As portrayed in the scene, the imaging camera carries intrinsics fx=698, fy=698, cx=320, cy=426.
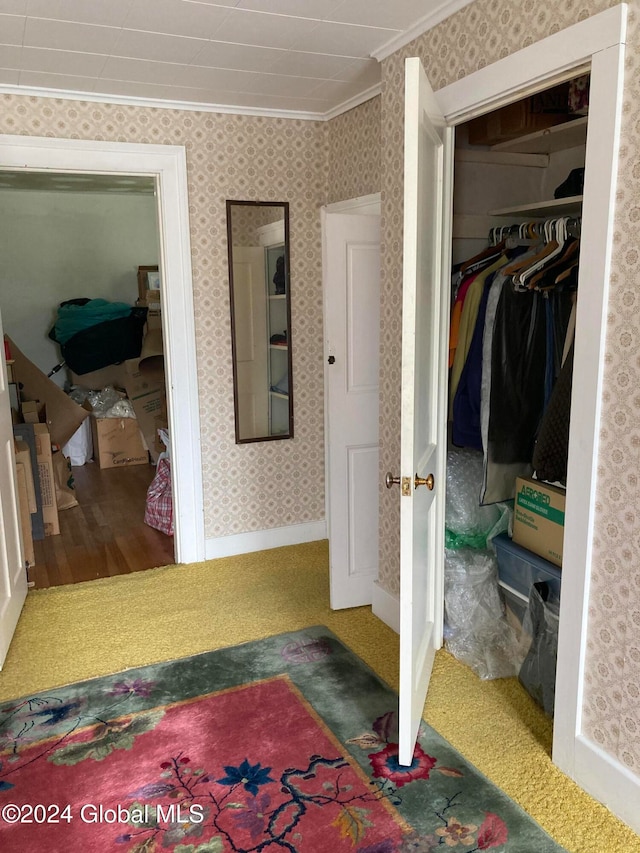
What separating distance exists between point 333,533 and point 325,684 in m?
0.72

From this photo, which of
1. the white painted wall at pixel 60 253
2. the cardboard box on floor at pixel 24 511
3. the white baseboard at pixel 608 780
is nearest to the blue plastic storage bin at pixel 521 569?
the white baseboard at pixel 608 780

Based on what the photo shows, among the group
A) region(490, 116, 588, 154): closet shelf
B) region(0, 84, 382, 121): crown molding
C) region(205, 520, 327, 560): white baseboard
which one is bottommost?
region(205, 520, 327, 560): white baseboard

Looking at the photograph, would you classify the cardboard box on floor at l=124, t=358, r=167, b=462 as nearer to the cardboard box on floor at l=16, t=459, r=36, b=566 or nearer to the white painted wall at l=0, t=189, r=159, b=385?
the white painted wall at l=0, t=189, r=159, b=385

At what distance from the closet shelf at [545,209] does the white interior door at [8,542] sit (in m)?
2.25

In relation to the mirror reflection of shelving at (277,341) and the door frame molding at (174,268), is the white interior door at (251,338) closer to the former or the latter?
the mirror reflection of shelving at (277,341)

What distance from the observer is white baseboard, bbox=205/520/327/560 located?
3869mm

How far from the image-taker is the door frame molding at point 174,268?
3.22 m

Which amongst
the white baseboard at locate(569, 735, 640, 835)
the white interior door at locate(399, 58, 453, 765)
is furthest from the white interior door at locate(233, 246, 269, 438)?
the white baseboard at locate(569, 735, 640, 835)

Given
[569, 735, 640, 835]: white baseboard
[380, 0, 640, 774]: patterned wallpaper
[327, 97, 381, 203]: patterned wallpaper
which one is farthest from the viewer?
[327, 97, 381, 203]: patterned wallpaper

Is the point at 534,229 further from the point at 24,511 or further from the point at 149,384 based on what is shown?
the point at 149,384

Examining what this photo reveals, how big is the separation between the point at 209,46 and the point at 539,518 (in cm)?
215

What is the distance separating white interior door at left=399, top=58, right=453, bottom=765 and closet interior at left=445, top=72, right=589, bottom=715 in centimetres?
22

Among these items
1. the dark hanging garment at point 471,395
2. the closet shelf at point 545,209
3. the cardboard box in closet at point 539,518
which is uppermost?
the closet shelf at point 545,209

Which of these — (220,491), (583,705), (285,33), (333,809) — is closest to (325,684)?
(333,809)
